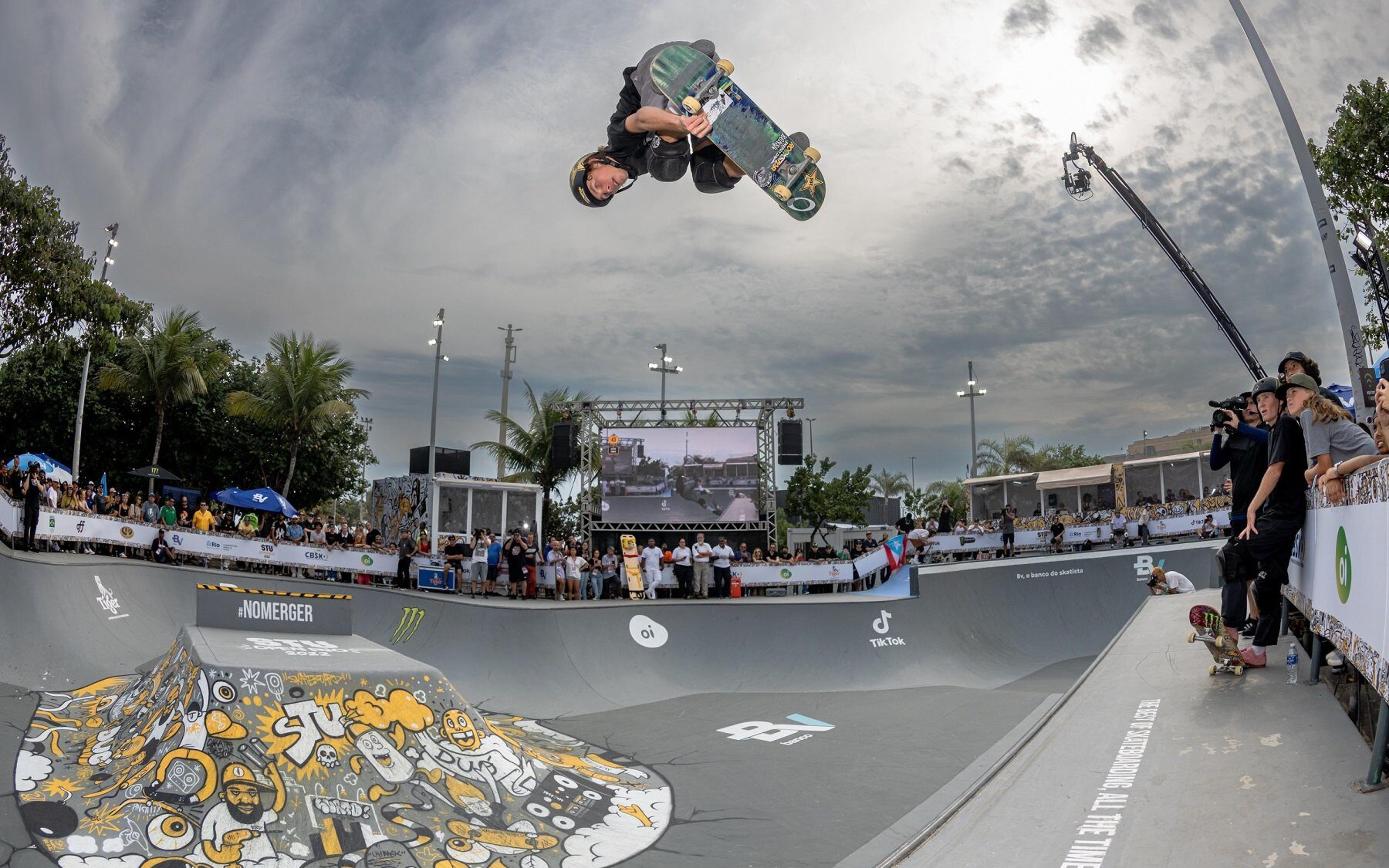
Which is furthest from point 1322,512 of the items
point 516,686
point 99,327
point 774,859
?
point 99,327

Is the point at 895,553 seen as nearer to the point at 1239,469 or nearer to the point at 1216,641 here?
the point at 1216,641

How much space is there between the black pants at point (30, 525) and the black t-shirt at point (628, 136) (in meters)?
Answer: 10.8

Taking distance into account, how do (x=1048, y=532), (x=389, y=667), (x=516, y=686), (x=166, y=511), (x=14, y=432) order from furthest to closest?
(x=14, y=432) → (x=1048, y=532) → (x=166, y=511) → (x=516, y=686) → (x=389, y=667)

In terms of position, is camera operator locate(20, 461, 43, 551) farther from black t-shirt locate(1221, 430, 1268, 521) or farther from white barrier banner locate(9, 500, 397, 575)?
black t-shirt locate(1221, 430, 1268, 521)

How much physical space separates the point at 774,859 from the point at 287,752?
3.79 m

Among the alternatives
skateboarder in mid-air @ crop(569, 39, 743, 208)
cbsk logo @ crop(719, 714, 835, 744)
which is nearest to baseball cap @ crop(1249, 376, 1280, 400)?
cbsk logo @ crop(719, 714, 835, 744)

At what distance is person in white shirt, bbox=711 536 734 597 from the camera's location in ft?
63.0

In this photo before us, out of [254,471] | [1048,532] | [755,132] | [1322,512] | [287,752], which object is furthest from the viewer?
[254,471]

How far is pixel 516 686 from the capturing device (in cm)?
1223

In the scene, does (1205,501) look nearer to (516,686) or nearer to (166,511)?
(516,686)

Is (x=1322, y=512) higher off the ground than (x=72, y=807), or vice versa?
(x=1322, y=512)

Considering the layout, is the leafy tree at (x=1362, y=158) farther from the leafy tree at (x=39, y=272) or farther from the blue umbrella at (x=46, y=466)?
the blue umbrella at (x=46, y=466)

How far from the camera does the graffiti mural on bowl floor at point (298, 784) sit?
546 cm

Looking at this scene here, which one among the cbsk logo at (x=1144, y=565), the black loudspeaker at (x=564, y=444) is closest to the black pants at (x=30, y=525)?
the black loudspeaker at (x=564, y=444)
